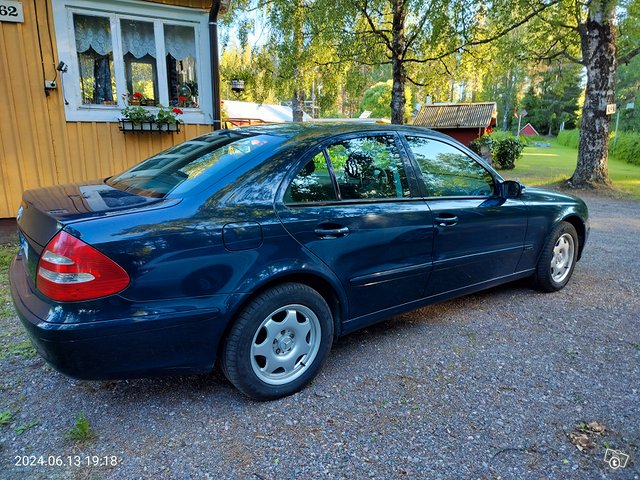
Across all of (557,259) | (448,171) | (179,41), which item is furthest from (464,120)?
(448,171)

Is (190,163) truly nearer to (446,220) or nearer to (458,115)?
(446,220)

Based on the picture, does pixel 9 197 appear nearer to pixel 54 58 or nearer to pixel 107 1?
pixel 54 58

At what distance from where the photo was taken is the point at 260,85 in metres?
19.7

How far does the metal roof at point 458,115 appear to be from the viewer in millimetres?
20656

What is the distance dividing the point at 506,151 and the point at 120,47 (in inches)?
633

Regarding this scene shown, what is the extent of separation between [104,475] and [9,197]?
17.0 ft

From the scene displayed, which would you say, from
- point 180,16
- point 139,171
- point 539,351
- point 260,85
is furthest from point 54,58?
point 260,85

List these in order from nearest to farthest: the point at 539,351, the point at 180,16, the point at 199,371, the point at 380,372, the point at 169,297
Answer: the point at 169,297, the point at 199,371, the point at 380,372, the point at 539,351, the point at 180,16

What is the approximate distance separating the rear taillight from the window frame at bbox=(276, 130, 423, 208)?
95cm

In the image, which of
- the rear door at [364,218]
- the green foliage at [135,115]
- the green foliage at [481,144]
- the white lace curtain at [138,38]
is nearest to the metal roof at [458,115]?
the green foliage at [481,144]

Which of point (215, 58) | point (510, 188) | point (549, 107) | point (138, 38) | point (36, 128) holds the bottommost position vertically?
point (510, 188)

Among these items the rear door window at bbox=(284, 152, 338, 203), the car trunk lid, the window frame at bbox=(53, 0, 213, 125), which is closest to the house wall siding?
the window frame at bbox=(53, 0, 213, 125)

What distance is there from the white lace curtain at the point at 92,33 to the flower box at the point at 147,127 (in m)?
1.04

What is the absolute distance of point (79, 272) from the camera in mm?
2029
